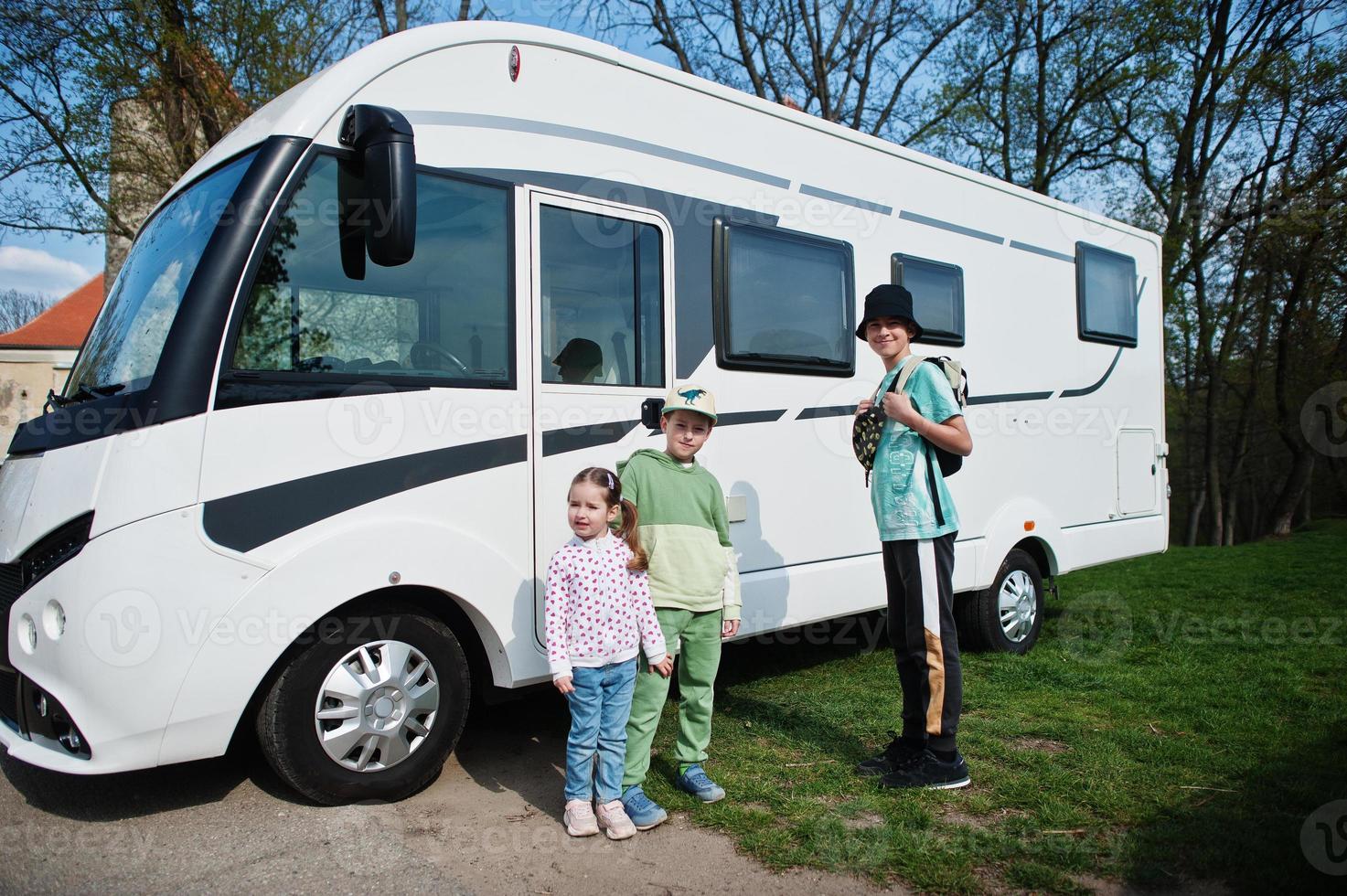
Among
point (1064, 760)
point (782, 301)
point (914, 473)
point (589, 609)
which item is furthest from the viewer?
point (782, 301)

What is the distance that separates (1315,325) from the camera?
20.2 metres

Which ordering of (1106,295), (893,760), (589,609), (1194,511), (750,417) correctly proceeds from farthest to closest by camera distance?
(1194,511) → (1106,295) → (750,417) → (893,760) → (589,609)

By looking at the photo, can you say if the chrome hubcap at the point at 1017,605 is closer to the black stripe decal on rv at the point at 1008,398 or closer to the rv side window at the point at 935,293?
the black stripe decal on rv at the point at 1008,398

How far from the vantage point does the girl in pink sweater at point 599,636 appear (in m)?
3.36

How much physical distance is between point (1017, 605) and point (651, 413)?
342 cm

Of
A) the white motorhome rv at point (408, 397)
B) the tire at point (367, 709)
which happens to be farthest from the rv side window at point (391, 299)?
the tire at point (367, 709)

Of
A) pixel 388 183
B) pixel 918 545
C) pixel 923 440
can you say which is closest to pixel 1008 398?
pixel 923 440

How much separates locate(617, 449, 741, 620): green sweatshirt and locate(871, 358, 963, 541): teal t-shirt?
0.75 metres

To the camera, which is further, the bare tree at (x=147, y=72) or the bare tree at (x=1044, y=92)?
the bare tree at (x=1044, y=92)

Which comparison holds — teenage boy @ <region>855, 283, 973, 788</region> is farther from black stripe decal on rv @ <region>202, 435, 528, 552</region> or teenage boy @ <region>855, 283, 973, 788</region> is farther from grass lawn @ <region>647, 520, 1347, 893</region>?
black stripe decal on rv @ <region>202, 435, 528, 552</region>

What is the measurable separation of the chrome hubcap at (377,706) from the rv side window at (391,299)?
3.52 ft

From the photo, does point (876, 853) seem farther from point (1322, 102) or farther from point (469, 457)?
point (1322, 102)

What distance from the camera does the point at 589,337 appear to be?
4168 millimetres

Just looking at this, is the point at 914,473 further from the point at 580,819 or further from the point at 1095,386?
the point at 1095,386
